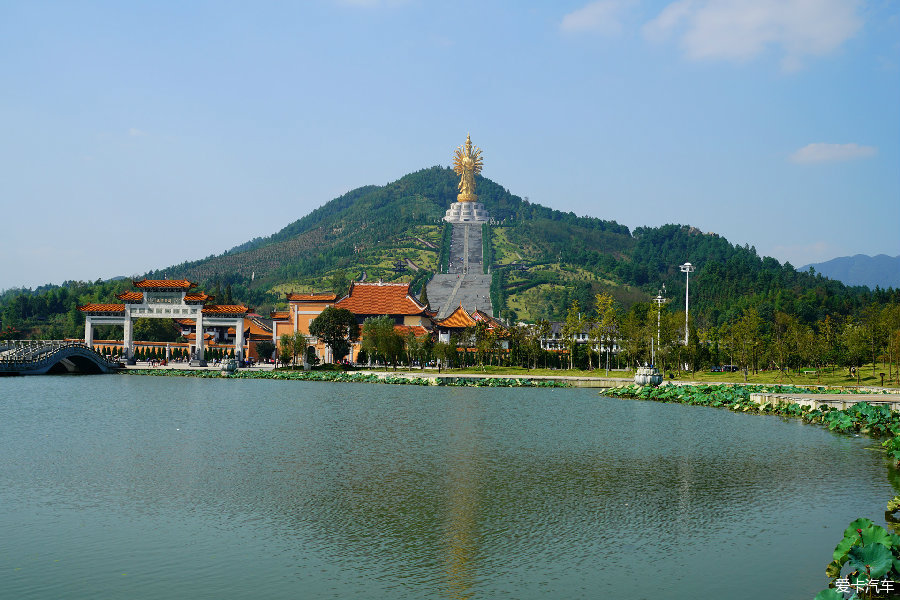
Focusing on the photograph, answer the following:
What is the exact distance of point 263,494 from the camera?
2519 cm

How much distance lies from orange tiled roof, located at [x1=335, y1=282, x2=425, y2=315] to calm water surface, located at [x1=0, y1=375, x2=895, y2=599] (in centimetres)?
6382

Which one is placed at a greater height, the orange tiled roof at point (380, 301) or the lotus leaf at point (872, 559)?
the orange tiled roof at point (380, 301)

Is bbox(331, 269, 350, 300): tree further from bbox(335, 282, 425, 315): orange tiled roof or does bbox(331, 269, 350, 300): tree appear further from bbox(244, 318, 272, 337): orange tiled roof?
bbox(335, 282, 425, 315): orange tiled roof

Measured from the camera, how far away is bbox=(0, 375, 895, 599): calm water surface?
17531mm

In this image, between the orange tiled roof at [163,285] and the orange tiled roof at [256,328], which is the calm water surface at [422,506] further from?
the orange tiled roof at [256,328]

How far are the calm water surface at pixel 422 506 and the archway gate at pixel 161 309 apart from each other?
5298 centimetres

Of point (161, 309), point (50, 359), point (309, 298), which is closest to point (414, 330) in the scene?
point (309, 298)

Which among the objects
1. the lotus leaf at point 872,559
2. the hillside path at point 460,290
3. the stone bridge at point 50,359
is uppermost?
the hillside path at point 460,290

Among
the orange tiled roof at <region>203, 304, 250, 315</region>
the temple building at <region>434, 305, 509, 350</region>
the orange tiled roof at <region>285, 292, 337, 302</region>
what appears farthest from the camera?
the orange tiled roof at <region>285, 292, 337, 302</region>

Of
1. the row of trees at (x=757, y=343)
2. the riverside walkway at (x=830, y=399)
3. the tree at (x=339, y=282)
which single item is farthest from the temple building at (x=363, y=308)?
the riverside walkway at (x=830, y=399)

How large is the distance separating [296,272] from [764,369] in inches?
5034

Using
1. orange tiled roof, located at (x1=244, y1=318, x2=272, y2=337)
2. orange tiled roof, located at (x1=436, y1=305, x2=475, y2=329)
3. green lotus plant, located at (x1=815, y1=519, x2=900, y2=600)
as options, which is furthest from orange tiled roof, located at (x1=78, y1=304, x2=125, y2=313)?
green lotus plant, located at (x1=815, y1=519, x2=900, y2=600)

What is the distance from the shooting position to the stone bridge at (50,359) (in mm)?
77438

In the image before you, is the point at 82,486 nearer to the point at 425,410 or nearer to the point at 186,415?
the point at 186,415
